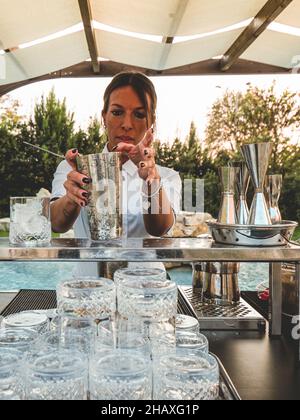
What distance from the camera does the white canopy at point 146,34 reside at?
3631 mm

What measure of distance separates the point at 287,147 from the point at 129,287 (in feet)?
22.7

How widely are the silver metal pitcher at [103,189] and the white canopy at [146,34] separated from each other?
289 centimetres

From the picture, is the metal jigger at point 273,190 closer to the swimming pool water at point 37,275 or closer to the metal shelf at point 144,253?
the metal shelf at point 144,253

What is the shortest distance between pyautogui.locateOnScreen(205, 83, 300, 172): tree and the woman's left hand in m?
6.36

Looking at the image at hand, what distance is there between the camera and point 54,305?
4.01 ft

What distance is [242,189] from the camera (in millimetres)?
1005

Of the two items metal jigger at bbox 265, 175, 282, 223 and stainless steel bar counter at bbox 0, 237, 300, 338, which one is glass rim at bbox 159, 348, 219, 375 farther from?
metal jigger at bbox 265, 175, 282, 223

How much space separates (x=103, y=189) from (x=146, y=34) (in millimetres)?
3978

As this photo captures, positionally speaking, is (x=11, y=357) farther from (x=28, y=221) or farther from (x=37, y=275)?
(x=37, y=275)

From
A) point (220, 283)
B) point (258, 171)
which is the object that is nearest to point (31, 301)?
point (220, 283)

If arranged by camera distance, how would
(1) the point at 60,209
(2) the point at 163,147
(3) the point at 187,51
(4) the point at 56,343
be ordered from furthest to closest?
(2) the point at 163,147 < (3) the point at 187,51 < (1) the point at 60,209 < (4) the point at 56,343

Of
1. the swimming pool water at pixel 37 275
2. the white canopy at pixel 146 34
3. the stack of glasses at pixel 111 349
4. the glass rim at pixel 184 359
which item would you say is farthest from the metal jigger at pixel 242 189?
the swimming pool water at pixel 37 275
